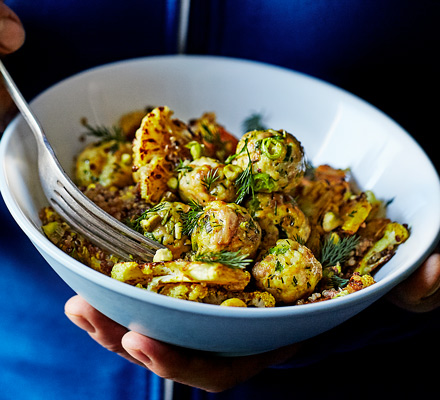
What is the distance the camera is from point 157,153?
3.73 ft

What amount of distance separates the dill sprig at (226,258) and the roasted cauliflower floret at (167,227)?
0.25 feet

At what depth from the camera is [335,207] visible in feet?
3.79

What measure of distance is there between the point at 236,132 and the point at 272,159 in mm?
537

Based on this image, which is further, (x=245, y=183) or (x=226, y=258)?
(x=245, y=183)

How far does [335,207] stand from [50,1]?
3.33ft

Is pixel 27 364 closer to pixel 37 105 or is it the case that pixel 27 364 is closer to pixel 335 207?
pixel 37 105

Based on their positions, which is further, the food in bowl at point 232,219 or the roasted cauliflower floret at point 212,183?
the roasted cauliflower floret at point 212,183

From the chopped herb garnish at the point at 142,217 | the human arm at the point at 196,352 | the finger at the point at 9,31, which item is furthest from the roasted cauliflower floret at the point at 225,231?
the finger at the point at 9,31

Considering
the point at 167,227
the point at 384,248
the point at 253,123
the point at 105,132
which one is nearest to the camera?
the point at 167,227

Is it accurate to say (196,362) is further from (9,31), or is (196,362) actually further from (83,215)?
(9,31)

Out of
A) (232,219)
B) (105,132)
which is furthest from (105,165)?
(232,219)

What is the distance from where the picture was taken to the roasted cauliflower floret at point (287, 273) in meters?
0.92

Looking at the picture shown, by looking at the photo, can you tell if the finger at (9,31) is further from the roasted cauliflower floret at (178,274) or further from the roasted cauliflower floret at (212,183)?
the roasted cauliflower floret at (178,274)

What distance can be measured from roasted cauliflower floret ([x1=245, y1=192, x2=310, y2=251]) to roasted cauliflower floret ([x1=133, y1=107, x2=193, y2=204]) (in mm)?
207
